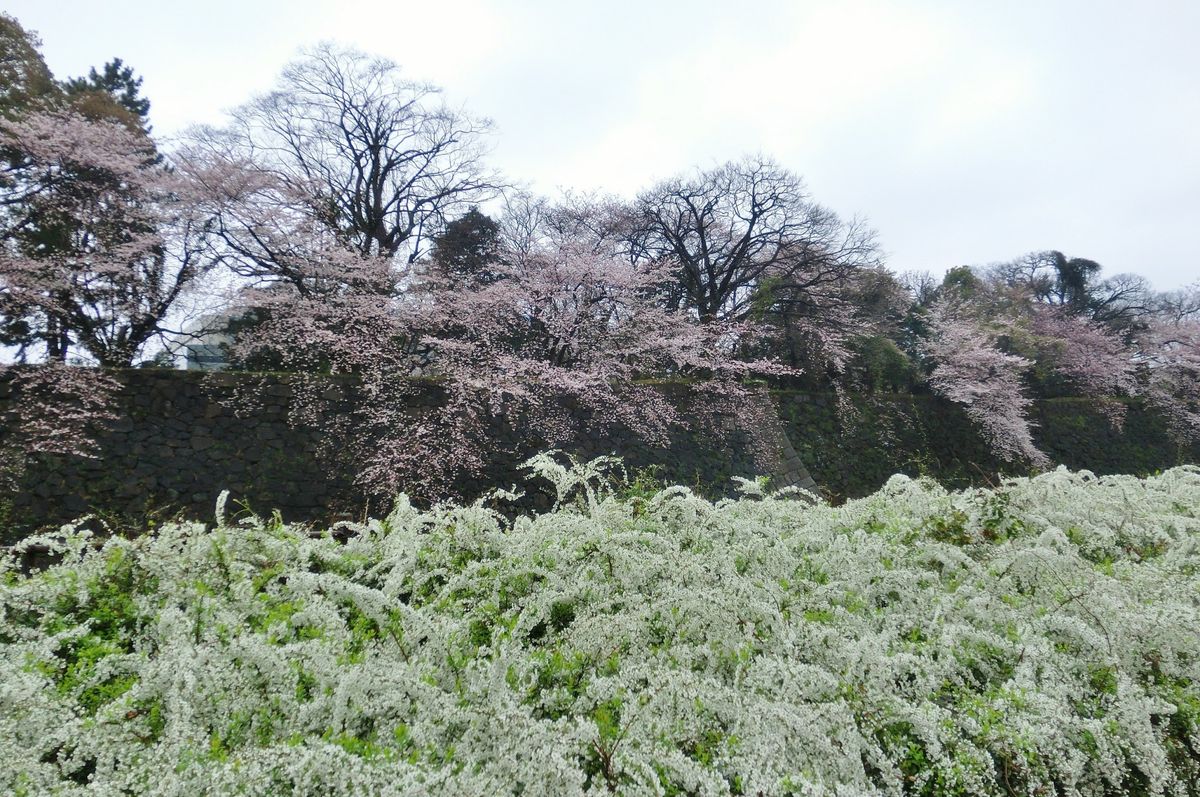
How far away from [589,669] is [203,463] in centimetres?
744

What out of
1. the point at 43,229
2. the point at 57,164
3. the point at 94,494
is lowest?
the point at 94,494

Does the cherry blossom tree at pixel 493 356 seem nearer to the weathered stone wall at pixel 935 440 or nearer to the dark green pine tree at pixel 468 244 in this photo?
the dark green pine tree at pixel 468 244

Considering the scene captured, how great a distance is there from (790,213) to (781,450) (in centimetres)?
726

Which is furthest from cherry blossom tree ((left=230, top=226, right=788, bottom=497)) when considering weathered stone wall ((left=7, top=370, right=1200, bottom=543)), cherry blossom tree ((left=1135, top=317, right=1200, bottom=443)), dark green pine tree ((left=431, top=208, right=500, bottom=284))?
cherry blossom tree ((left=1135, top=317, right=1200, bottom=443))

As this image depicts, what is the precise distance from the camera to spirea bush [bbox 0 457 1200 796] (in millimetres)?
1191

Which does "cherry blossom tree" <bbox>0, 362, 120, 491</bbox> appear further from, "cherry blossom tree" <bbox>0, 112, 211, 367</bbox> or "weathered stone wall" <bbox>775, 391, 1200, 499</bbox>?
"weathered stone wall" <bbox>775, 391, 1200, 499</bbox>

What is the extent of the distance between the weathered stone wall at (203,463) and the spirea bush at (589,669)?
537cm

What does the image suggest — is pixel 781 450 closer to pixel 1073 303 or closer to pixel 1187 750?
pixel 1187 750

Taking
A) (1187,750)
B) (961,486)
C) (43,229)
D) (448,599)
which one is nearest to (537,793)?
(448,599)

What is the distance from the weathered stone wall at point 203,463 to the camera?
638 centimetres

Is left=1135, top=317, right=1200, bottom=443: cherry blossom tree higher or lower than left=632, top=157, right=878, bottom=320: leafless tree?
lower

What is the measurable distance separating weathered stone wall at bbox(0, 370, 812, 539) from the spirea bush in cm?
537

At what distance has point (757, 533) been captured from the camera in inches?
115

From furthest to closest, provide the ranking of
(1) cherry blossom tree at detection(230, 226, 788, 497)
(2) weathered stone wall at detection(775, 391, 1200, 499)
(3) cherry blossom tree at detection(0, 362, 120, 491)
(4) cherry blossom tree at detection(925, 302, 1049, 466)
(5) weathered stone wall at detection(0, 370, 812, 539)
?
(4) cherry blossom tree at detection(925, 302, 1049, 466) → (2) weathered stone wall at detection(775, 391, 1200, 499) → (1) cherry blossom tree at detection(230, 226, 788, 497) → (5) weathered stone wall at detection(0, 370, 812, 539) → (3) cherry blossom tree at detection(0, 362, 120, 491)
